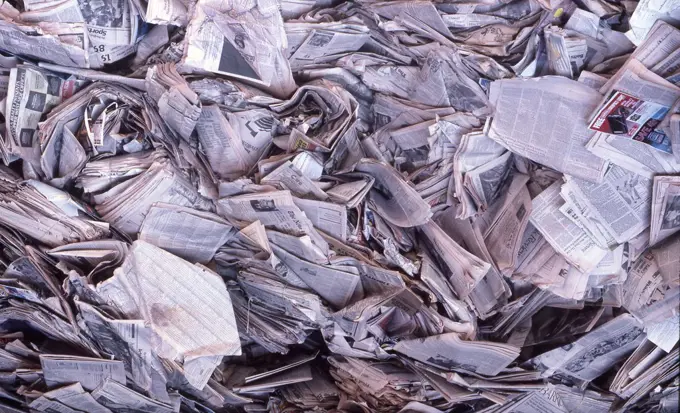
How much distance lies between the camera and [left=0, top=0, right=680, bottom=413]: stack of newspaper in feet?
3.24

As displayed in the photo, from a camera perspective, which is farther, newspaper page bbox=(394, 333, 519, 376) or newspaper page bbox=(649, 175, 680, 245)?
newspaper page bbox=(394, 333, 519, 376)

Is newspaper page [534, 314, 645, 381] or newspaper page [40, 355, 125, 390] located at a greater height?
newspaper page [534, 314, 645, 381]

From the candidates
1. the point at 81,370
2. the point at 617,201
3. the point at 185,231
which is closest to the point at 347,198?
the point at 185,231

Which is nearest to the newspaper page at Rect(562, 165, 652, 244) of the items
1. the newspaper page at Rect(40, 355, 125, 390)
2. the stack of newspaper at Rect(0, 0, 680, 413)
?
the stack of newspaper at Rect(0, 0, 680, 413)

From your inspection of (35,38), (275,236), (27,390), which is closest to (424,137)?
(275,236)

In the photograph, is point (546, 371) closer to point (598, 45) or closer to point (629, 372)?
point (629, 372)

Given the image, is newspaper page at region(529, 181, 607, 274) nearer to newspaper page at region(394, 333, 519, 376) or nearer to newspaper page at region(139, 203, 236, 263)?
newspaper page at region(394, 333, 519, 376)

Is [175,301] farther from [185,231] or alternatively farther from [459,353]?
[459,353]

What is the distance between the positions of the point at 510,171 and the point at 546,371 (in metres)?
0.32

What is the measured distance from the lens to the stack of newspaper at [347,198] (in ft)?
3.24

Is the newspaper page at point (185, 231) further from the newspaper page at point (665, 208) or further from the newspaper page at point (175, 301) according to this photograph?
the newspaper page at point (665, 208)

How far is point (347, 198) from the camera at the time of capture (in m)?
1.02

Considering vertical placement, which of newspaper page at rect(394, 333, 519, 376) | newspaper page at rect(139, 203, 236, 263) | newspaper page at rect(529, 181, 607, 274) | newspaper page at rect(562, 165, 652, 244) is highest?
newspaper page at rect(562, 165, 652, 244)

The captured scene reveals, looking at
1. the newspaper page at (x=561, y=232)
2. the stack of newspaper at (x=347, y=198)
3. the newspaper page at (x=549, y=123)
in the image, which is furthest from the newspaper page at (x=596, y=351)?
the newspaper page at (x=549, y=123)
